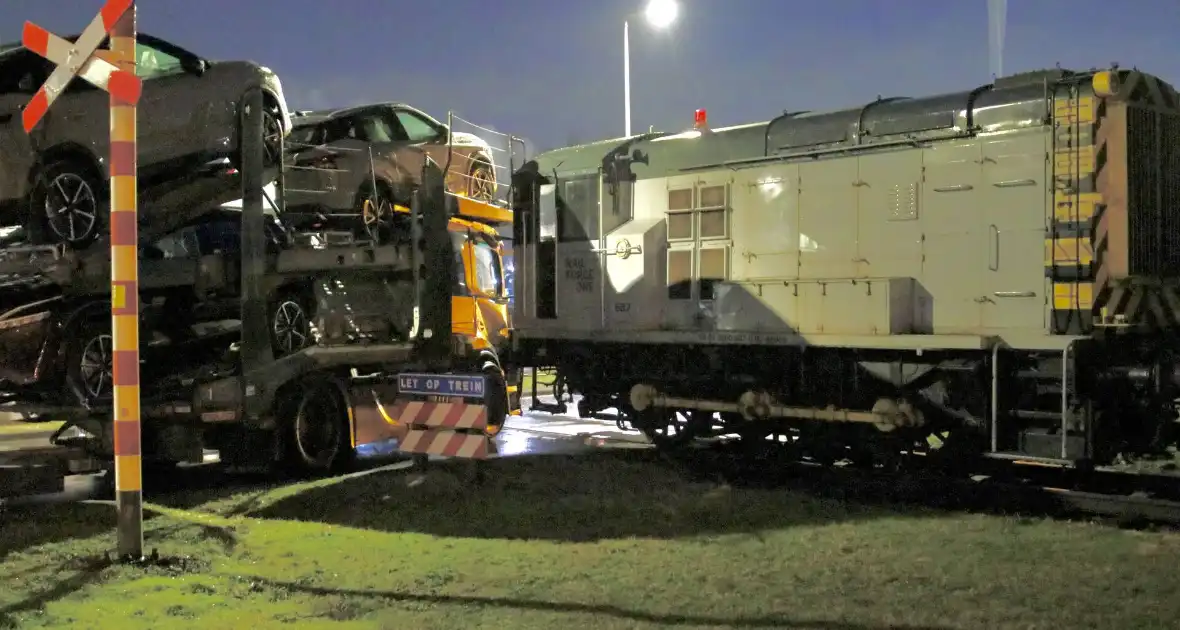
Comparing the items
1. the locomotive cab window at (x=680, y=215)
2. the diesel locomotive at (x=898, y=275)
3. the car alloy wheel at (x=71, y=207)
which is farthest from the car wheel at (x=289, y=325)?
the locomotive cab window at (x=680, y=215)

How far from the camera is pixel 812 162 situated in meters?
9.52

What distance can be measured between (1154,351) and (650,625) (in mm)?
5450

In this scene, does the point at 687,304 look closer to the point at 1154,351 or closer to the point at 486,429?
the point at 486,429

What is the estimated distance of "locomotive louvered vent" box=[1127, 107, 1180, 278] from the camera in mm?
7883

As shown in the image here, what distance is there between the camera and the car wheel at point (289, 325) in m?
10.0

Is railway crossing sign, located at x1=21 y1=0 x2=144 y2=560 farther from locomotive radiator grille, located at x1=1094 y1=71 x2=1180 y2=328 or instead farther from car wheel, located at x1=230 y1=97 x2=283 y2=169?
locomotive radiator grille, located at x1=1094 y1=71 x2=1180 y2=328

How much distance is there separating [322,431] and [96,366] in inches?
94.8

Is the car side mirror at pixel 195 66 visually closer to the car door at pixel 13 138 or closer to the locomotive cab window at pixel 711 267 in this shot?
the car door at pixel 13 138

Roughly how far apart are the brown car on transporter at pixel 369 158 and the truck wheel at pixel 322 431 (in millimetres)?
2165

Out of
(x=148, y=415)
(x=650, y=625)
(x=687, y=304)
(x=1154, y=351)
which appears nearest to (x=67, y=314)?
(x=148, y=415)

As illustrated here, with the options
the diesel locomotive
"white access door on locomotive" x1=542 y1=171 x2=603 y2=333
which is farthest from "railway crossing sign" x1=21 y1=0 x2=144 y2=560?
"white access door on locomotive" x1=542 y1=171 x2=603 y2=333

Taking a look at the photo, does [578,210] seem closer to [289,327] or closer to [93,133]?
[289,327]

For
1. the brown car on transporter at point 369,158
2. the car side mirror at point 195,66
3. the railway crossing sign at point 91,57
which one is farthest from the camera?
the brown car on transporter at point 369,158

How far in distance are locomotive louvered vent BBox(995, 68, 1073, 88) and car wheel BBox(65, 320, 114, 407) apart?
8614mm
